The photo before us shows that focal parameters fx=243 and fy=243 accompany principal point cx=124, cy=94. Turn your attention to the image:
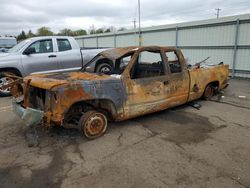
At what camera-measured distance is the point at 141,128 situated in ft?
16.6

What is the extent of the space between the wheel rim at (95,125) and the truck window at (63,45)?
216 inches

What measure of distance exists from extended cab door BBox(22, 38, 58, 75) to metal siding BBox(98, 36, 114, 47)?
11.7 meters

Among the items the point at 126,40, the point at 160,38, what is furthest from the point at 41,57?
the point at 126,40

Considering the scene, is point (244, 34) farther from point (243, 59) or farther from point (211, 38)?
point (211, 38)

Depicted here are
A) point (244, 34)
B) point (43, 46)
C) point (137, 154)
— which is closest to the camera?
point (137, 154)

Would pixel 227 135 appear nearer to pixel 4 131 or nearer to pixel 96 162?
pixel 96 162

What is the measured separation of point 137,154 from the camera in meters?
3.92

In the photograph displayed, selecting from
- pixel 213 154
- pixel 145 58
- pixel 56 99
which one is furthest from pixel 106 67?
pixel 145 58

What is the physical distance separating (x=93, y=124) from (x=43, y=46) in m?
5.56

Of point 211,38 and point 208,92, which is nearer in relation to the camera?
point 208,92

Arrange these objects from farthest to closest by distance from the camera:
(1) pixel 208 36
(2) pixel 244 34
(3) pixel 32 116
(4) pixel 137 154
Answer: (1) pixel 208 36, (2) pixel 244 34, (3) pixel 32 116, (4) pixel 137 154

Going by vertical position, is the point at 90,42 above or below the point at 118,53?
above

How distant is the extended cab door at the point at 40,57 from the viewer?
8.49 meters

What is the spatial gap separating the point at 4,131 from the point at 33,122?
1386 millimetres
